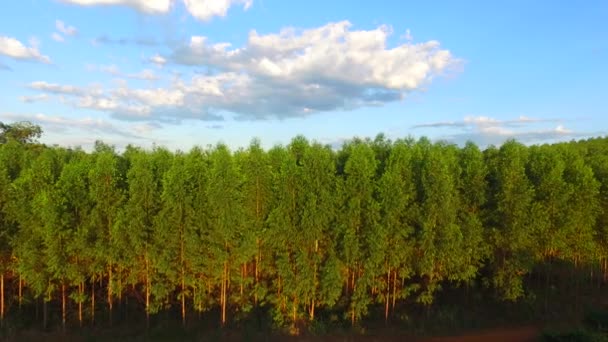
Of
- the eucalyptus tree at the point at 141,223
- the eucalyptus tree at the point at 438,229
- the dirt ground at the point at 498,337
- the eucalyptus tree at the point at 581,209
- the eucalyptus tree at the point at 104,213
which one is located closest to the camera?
Answer: the dirt ground at the point at 498,337

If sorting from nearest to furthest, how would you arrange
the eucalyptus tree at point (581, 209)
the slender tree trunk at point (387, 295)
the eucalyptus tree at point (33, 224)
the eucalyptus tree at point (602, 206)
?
the eucalyptus tree at point (33, 224) < the slender tree trunk at point (387, 295) < the eucalyptus tree at point (581, 209) < the eucalyptus tree at point (602, 206)

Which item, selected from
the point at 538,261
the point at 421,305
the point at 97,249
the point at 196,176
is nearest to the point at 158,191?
the point at 196,176

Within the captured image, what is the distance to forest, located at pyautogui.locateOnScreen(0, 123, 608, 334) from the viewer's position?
58.3 ft

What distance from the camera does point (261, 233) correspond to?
18.5 metres

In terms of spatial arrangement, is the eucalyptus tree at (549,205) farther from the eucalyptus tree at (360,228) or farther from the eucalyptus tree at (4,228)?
the eucalyptus tree at (4,228)

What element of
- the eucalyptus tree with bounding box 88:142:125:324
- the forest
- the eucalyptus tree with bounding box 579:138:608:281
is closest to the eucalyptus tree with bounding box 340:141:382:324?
the forest

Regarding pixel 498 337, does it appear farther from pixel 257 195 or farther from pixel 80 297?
pixel 80 297

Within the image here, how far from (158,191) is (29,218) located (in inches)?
174

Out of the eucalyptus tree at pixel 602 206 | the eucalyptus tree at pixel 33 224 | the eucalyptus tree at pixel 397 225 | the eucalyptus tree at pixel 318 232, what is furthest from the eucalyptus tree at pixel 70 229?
the eucalyptus tree at pixel 602 206

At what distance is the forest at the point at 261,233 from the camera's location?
58.3 ft

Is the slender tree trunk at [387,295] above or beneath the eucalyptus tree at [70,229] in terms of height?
beneath

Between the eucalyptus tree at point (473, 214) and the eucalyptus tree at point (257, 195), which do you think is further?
the eucalyptus tree at point (473, 214)

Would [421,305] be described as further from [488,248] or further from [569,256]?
[569,256]

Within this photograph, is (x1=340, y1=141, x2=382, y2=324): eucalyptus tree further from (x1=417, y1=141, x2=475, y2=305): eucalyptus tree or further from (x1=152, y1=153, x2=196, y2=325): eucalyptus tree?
(x1=152, y1=153, x2=196, y2=325): eucalyptus tree
